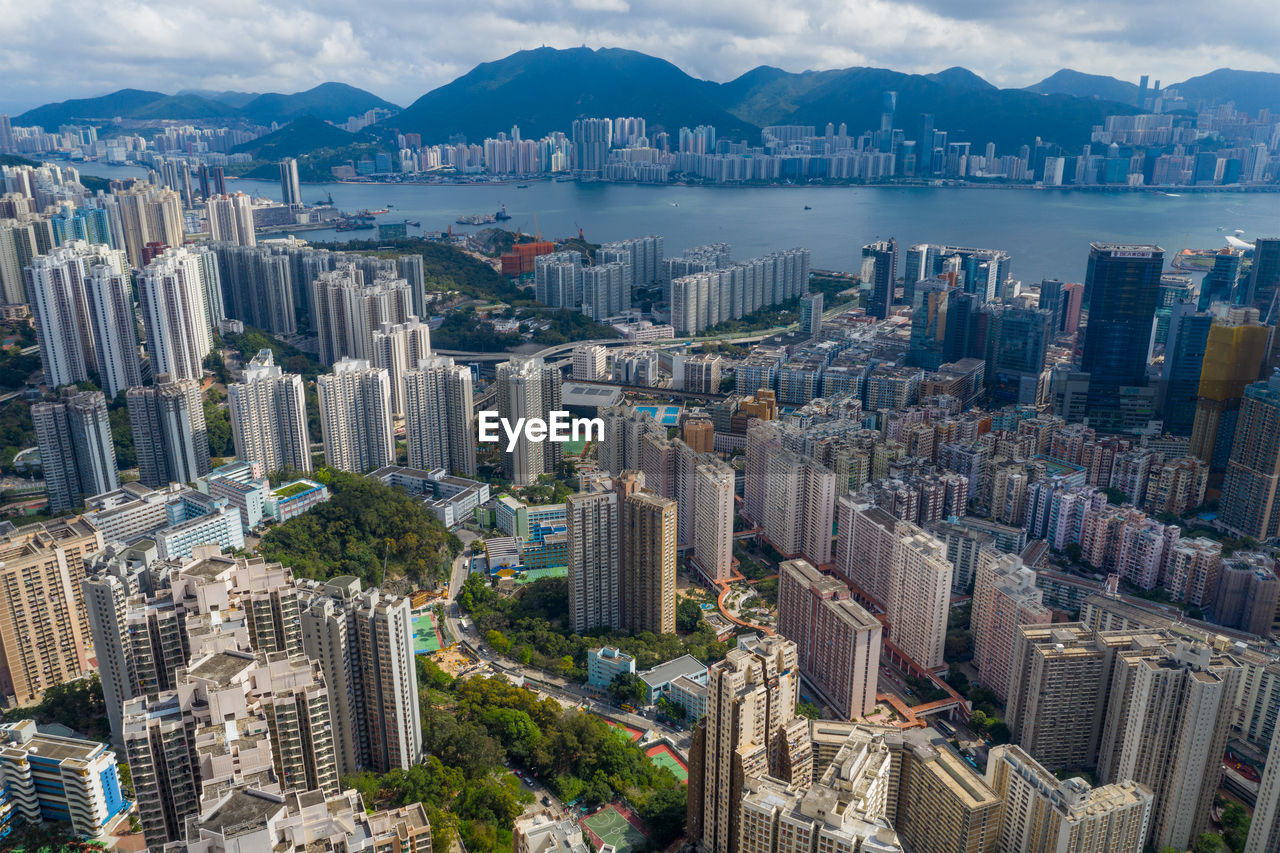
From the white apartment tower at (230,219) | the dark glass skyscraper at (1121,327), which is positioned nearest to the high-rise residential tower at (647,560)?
the dark glass skyscraper at (1121,327)

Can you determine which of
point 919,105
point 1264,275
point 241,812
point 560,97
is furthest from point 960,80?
point 241,812

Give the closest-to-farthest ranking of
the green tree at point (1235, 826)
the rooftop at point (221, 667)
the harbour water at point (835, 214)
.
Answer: the rooftop at point (221, 667), the green tree at point (1235, 826), the harbour water at point (835, 214)

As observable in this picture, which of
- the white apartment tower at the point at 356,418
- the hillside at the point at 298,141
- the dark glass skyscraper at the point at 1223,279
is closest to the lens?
the white apartment tower at the point at 356,418

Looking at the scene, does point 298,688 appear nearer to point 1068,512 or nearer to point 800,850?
point 800,850

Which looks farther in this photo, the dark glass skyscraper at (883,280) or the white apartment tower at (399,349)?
the dark glass skyscraper at (883,280)

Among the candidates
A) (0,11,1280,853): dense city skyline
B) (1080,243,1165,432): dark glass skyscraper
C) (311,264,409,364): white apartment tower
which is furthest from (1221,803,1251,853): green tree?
(311,264,409,364): white apartment tower

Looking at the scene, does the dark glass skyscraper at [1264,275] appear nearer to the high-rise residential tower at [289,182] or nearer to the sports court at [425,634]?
the sports court at [425,634]

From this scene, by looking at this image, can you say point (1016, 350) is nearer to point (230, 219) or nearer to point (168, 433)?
point (168, 433)

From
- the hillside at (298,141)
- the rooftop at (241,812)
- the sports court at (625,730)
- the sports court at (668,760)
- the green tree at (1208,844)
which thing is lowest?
the sports court at (668,760)
